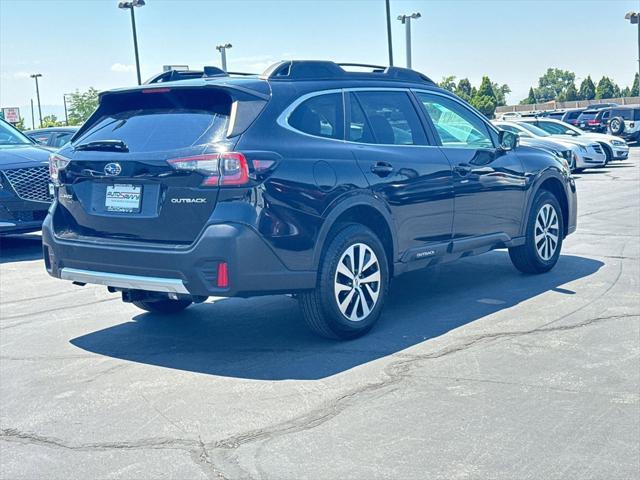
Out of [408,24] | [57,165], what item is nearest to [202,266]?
[57,165]

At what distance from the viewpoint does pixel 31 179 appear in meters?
10.9

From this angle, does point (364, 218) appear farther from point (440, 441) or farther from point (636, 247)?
point (636, 247)

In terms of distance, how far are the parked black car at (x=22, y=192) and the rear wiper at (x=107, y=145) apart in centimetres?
503

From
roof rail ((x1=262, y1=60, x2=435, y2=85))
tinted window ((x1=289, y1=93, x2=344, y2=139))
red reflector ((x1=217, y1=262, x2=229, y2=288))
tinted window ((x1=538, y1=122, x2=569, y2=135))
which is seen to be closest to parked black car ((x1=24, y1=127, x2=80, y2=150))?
roof rail ((x1=262, y1=60, x2=435, y2=85))

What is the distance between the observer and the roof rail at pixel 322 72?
619 centimetres

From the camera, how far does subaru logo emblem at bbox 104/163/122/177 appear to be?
5793 millimetres

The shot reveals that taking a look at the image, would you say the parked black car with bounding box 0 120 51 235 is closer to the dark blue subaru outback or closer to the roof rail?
the dark blue subaru outback

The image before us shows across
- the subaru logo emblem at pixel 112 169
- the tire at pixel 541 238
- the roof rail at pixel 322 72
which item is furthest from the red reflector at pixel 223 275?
the tire at pixel 541 238

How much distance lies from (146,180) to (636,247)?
626 centimetres

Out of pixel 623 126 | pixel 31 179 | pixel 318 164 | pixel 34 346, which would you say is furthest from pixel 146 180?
pixel 623 126

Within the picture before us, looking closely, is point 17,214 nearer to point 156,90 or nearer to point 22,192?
point 22,192

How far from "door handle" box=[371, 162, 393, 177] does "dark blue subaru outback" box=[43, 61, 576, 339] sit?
0.01 metres

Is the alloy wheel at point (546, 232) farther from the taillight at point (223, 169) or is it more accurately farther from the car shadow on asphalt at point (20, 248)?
the car shadow on asphalt at point (20, 248)

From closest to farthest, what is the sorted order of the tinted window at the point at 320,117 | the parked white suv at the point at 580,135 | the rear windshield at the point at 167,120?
the rear windshield at the point at 167,120
the tinted window at the point at 320,117
the parked white suv at the point at 580,135
